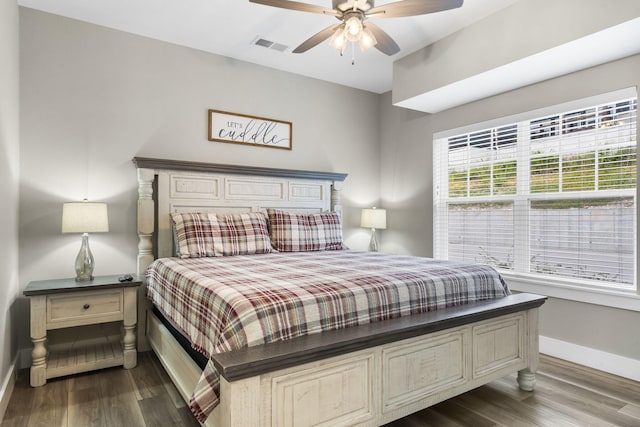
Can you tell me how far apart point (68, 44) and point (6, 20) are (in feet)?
2.37

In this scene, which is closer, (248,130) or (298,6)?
(298,6)

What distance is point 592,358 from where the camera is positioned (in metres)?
2.83

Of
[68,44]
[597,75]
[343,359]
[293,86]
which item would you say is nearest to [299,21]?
[293,86]

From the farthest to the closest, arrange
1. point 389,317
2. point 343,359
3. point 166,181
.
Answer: point 166,181 < point 389,317 < point 343,359

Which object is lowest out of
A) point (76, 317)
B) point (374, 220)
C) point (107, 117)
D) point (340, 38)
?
point (76, 317)

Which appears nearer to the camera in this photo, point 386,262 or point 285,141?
point 386,262

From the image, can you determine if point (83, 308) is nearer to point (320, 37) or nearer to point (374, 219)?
point (320, 37)

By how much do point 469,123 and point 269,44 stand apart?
2.13 metres

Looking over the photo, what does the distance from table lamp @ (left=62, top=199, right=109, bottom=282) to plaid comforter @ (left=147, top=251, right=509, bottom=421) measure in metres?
0.55

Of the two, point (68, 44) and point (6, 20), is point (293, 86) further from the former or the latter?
point (6, 20)

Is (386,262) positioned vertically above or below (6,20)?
below

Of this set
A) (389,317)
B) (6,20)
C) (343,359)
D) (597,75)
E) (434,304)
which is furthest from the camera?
(597,75)

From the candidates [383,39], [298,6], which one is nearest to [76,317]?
[298,6]

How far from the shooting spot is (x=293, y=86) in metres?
4.22
